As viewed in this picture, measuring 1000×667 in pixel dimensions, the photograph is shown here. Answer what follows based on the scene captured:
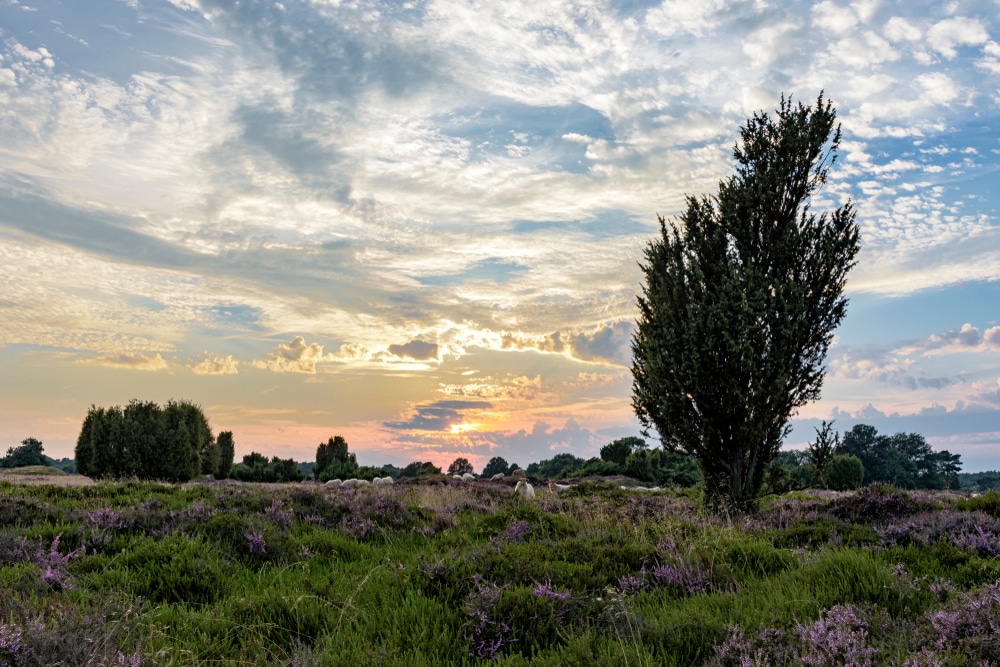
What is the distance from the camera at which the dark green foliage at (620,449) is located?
4916 centimetres

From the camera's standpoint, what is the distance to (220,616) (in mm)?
5594

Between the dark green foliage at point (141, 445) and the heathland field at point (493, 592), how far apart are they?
29.5 metres

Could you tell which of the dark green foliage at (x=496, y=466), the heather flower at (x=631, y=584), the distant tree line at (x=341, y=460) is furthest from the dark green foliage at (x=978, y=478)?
the heather flower at (x=631, y=584)

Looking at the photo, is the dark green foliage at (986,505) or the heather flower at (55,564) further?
the dark green foliage at (986,505)

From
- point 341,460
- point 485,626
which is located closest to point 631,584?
point 485,626

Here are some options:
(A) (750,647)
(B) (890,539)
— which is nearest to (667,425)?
(B) (890,539)

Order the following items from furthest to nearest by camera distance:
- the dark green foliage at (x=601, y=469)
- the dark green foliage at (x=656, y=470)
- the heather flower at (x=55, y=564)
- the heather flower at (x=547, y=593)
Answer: the dark green foliage at (x=601, y=469) → the dark green foliage at (x=656, y=470) → the heather flower at (x=55, y=564) → the heather flower at (x=547, y=593)

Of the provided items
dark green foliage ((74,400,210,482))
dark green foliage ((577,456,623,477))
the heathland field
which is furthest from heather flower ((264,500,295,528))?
dark green foliage ((577,456,623,477))

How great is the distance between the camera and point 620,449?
1957 inches

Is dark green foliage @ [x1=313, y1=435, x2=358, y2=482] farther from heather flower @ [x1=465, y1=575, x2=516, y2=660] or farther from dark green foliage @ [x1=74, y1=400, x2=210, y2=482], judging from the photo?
heather flower @ [x1=465, y1=575, x2=516, y2=660]

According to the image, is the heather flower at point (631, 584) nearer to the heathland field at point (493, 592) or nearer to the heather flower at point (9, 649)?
the heathland field at point (493, 592)

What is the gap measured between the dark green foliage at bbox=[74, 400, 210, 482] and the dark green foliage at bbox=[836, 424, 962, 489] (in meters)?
58.1

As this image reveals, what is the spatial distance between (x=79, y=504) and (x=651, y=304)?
46.5 feet

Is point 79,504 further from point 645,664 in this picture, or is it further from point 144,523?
point 645,664
